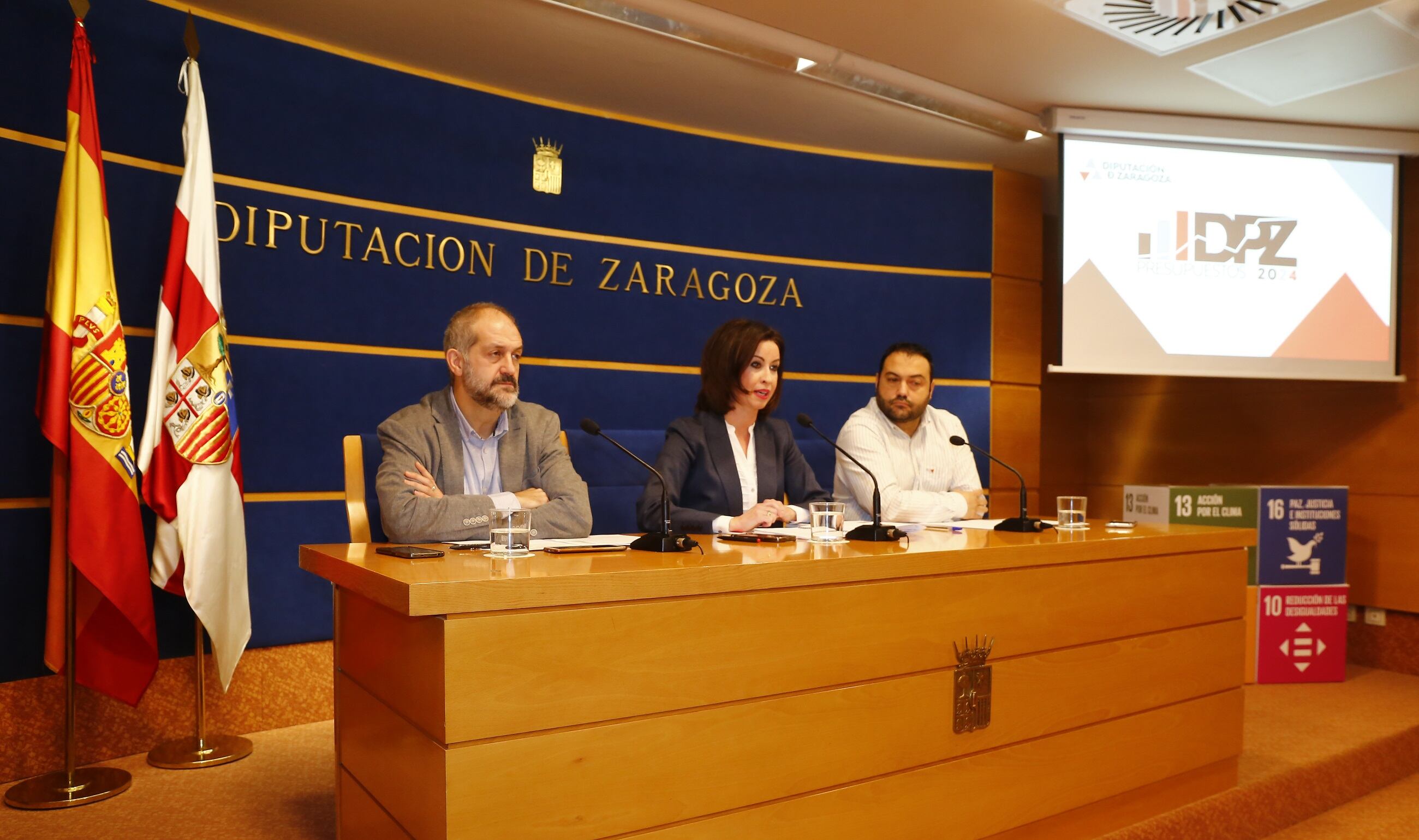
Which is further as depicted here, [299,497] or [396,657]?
[299,497]

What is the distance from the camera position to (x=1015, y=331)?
493 centimetres

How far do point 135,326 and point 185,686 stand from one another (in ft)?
3.93

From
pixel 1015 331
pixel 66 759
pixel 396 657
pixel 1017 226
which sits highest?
pixel 1017 226

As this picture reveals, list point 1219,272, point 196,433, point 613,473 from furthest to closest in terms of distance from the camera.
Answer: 1. point 1219,272
2. point 613,473
3. point 196,433

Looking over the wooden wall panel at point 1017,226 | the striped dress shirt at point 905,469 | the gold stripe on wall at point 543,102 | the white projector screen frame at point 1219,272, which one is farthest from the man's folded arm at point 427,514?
the wooden wall panel at point 1017,226

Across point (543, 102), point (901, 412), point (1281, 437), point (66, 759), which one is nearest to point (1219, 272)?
point (1281, 437)

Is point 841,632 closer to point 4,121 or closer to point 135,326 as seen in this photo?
point 135,326

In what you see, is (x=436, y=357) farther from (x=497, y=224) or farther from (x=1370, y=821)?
(x=1370, y=821)

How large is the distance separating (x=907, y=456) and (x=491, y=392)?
1560 millimetres

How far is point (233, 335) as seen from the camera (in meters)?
3.20

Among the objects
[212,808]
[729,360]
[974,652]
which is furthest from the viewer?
[729,360]

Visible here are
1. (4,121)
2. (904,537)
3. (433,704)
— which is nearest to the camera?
(433,704)

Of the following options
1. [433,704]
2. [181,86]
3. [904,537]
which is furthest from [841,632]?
[181,86]

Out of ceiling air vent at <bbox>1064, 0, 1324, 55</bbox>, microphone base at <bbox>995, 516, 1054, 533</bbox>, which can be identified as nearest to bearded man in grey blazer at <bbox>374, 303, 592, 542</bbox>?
microphone base at <bbox>995, 516, 1054, 533</bbox>
